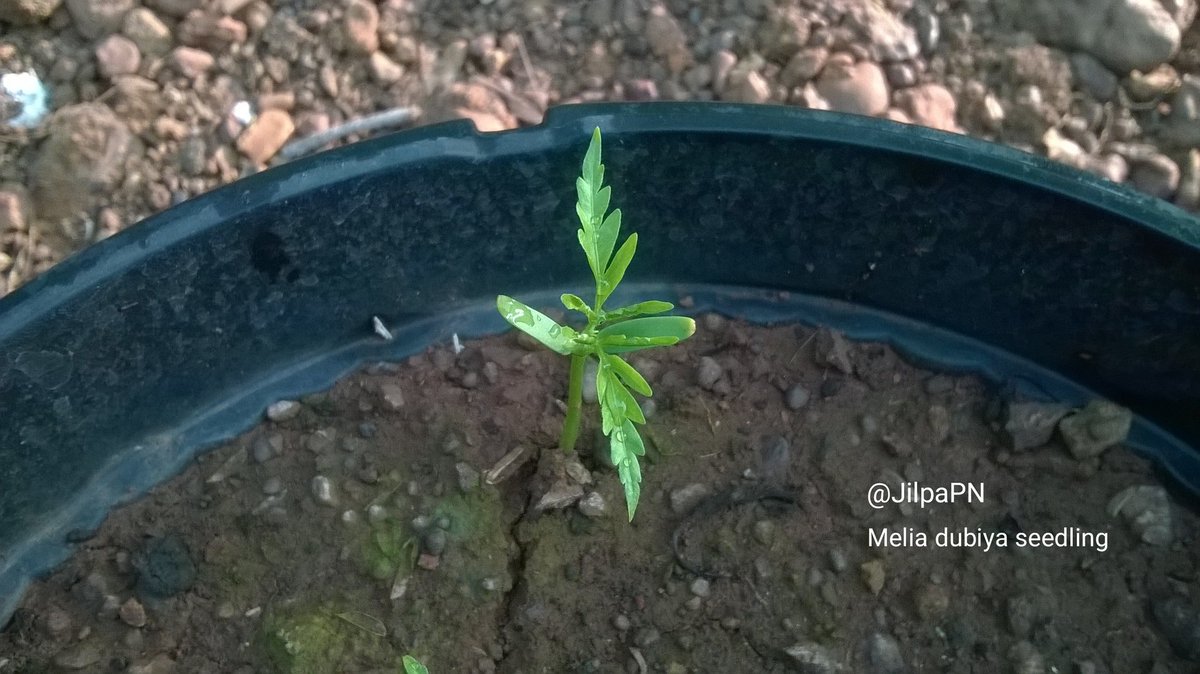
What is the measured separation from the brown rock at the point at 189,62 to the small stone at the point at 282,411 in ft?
2.32

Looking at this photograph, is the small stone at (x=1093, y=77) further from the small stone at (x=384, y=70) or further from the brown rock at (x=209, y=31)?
the brown rock at (x=209, y=31)

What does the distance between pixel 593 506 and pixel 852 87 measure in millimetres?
893

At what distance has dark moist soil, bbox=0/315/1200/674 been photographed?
3.93 feet

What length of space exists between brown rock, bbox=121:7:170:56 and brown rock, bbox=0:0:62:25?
4.9 inches

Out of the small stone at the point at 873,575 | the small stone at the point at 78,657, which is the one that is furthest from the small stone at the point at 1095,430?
the small stone at the point at 78,657

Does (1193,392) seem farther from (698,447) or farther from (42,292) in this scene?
(42,292)

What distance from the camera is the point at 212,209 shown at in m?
1.20

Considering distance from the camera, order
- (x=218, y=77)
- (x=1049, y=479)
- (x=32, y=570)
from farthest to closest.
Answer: (x=218, y=77)
(x=1049, y=479)
(x=32, y=570)

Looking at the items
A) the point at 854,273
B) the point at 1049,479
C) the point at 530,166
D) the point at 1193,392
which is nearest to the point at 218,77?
the point at 530,166

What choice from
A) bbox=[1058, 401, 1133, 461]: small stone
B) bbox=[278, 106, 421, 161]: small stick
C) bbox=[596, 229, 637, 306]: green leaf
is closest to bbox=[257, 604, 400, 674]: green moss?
bbox=[596, 229, 637, 306]: green leaf

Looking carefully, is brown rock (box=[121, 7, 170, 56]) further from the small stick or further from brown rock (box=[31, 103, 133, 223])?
the small stick

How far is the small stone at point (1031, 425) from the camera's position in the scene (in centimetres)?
134

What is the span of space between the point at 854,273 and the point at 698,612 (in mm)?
511

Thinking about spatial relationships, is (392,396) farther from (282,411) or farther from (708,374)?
(708,374)
